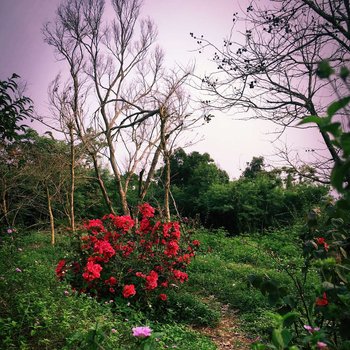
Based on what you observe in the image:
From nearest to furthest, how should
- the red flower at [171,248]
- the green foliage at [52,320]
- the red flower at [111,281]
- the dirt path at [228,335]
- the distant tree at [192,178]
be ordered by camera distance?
1. the green foliage at [52,320]
2. the dirt path at [228,335]
3. the red flower at [111,281]
4. the red flower at [171,248]
5. the distant tree at [192,178]

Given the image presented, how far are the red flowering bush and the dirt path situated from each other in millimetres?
808

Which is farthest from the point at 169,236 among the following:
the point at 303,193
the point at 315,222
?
the point at 303,193

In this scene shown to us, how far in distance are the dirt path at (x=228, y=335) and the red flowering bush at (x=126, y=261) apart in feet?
2.65

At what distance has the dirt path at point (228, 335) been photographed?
4.76m

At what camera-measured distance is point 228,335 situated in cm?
512

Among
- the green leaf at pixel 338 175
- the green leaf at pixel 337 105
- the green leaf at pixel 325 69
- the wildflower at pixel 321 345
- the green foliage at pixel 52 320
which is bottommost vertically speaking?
the green foliage at pixel 52 320

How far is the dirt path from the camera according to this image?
476cm

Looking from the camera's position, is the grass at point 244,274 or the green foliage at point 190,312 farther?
the grass at point 244,274

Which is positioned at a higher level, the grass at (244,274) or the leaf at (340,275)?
the leaf at (340,275)

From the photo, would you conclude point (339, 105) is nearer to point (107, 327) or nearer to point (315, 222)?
point (315, 222)

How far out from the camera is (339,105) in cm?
77

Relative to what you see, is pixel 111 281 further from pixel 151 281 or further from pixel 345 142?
pixel 345 142

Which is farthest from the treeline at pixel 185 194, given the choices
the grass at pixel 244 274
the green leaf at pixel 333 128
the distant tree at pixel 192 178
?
the green leaf at pixel 333 128

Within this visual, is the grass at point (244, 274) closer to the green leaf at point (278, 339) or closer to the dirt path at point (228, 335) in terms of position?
the dirt path at point (228, 335)
